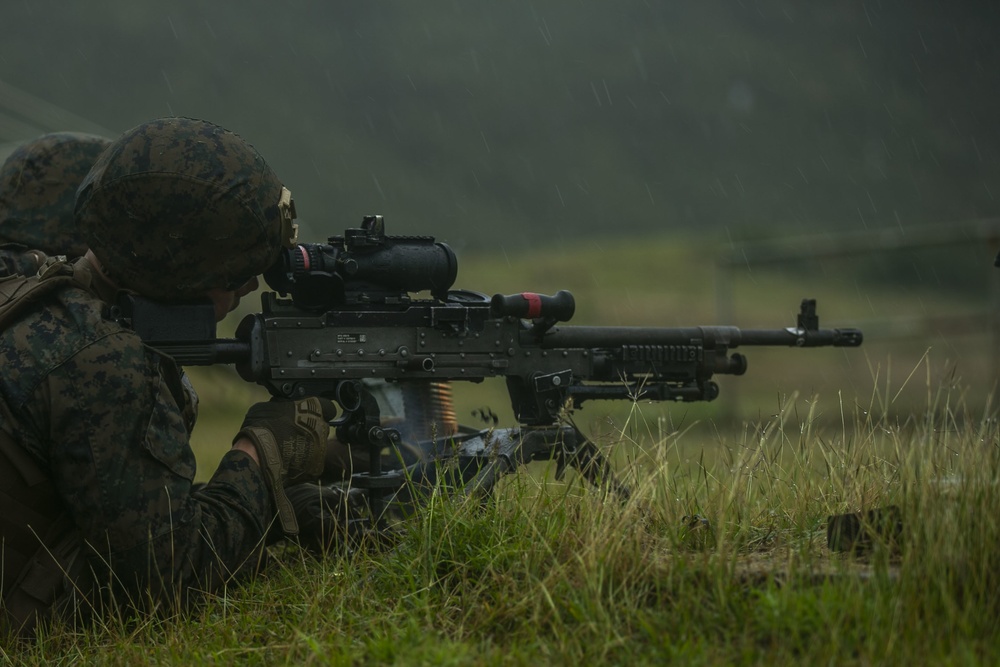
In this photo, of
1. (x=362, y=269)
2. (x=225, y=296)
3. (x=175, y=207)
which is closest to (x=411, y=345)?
(x=362, y=269)

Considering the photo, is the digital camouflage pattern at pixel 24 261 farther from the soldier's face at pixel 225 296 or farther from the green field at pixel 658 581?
the green field at pixel 658 581

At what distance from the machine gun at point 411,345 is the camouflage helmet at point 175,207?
194 mm

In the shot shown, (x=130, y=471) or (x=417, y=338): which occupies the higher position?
(x=417, y=338)

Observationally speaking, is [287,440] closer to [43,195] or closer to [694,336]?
[43,195]

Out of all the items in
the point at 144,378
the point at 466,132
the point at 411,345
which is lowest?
the point at 144,378

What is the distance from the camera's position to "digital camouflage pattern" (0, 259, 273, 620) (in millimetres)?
4086

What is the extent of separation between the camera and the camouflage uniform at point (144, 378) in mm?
4102

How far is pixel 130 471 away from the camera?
4.14 meters

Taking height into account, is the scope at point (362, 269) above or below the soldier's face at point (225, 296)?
above

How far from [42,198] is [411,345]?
87.2 inches

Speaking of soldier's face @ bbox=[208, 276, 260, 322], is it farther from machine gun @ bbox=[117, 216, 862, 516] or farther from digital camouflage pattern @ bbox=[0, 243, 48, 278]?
digital camouflage pattern @ bbox=[0, 243, 48, 278]

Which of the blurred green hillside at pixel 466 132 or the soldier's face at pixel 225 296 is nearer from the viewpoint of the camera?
the soldier's face at pixel 225 296

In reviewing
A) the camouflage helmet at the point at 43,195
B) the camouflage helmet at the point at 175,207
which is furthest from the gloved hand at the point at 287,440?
the camouflage helmet at the point at 43,195

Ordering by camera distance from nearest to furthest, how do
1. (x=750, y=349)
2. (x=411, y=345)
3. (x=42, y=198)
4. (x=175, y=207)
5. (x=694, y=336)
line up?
1. (x=175, y=207)
2. (x=411, y=345)
3. (x=42, y=198)
4. (x=694, y=336)
5. (x=750, y=349)
